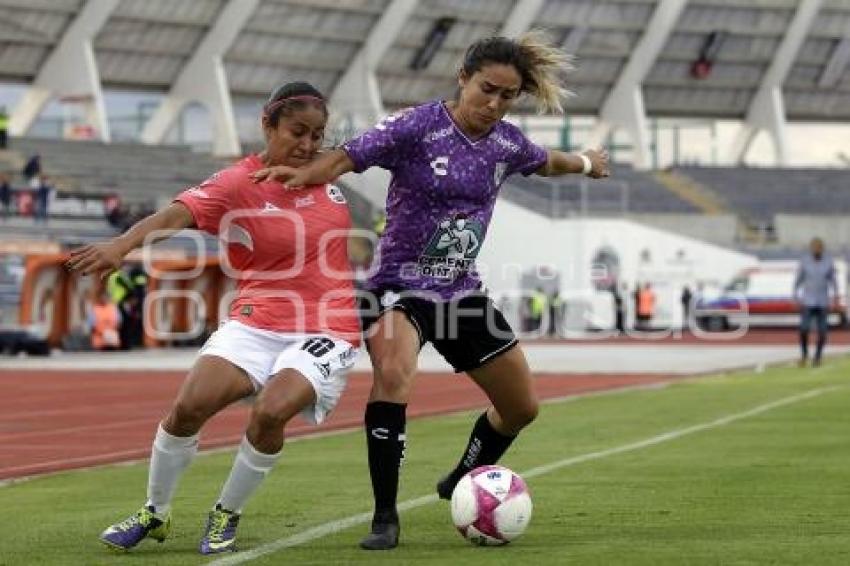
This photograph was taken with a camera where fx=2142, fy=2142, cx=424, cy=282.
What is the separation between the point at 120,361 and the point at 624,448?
86.4 ft

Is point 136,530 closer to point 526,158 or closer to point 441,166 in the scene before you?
point 441,166

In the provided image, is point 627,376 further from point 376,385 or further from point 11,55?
point 11,55

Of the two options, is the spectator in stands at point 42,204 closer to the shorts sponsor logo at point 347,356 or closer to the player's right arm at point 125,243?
the shorts sponsor logo at point 347,356

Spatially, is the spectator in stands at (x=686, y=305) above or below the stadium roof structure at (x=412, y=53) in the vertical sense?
below

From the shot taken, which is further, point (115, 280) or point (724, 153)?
point (724, 153)

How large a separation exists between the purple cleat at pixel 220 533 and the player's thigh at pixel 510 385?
1.45m

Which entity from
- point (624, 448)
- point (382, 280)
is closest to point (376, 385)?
point (382, 280)

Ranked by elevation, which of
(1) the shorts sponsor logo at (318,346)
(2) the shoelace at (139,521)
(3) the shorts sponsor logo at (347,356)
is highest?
(1) the shorts sponsor logo at (318,346)

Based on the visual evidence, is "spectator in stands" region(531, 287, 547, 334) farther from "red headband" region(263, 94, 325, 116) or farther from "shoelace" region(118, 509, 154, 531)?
"shoelace" region(118, 509, 154, 531)

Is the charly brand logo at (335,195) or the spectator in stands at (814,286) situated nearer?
the charly brand logo at (335,195)

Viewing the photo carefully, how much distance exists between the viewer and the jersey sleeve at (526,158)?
1005cm

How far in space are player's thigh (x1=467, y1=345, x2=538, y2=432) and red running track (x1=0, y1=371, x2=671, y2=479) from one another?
5.15 meters

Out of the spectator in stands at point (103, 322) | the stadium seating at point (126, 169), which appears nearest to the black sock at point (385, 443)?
the spectator in stands at point (103, 322)

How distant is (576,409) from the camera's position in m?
22.0
